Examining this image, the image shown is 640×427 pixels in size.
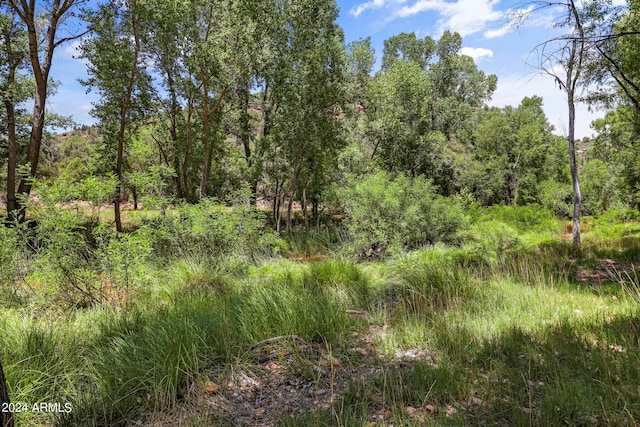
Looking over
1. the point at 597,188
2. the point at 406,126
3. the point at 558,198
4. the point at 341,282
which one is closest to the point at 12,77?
the point at 341,282

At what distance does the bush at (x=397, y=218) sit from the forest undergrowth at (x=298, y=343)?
153 inches

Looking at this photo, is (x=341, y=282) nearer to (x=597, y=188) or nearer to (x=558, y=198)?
(x=558, y=198)

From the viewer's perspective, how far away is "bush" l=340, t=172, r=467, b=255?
9938 millimetres

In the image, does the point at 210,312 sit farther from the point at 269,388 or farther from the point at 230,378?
the point at 269,388

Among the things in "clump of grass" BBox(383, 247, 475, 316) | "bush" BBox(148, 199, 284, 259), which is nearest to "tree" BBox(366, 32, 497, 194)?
"clump of grass" BBox(383, 247, 475, 316)

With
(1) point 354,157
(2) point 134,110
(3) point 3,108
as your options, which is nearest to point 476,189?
(1) point 354,157

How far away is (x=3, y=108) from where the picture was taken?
1298 centimetres

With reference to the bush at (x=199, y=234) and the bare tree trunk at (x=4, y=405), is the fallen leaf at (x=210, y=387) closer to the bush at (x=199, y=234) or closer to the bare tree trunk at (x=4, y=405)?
the bare tree trunk at (x=4, y=405)

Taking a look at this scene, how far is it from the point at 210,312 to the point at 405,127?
16101mm

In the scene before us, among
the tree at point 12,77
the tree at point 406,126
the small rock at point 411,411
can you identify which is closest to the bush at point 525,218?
the tree at point 406,126

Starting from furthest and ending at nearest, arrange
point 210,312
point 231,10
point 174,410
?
1. point 231,10
2. point 210,312
3. point 174,410

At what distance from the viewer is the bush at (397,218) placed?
32.6ft

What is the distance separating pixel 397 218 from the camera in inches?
402

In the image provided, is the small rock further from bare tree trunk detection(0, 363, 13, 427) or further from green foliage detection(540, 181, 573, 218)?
green foliage detection(540, 181, 573, 218)
